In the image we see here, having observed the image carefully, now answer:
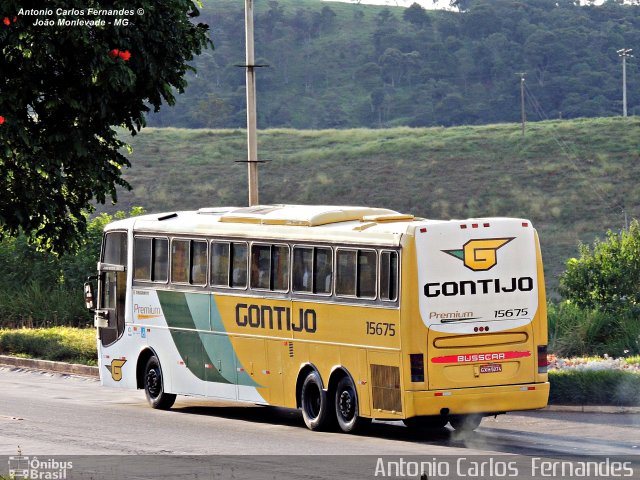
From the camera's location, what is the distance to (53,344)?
29422mm

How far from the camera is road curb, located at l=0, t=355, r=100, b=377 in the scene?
2739 centimetres

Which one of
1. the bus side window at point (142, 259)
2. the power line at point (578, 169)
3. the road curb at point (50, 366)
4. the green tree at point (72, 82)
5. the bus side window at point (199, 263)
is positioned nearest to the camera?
the green tree at point (72, 82)

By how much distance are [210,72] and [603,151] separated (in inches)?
2728

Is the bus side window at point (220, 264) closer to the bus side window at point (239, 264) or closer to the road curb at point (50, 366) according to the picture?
the bus side window at point (239, 264)

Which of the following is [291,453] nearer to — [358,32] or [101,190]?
[101,190]

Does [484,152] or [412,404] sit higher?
[484,152]

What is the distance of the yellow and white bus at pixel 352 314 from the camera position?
56.5 feet

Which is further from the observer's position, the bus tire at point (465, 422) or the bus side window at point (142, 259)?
the bus side window at point (142, 259)

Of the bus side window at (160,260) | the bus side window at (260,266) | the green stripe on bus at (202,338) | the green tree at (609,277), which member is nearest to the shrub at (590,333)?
the green tree at (609,277)

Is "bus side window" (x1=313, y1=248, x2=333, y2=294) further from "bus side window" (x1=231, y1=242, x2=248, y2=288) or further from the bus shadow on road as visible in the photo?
the bus shadow on road

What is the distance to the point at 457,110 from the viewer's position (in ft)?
412

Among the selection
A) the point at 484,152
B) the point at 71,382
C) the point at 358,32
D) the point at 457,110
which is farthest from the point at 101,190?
the point at 358,32

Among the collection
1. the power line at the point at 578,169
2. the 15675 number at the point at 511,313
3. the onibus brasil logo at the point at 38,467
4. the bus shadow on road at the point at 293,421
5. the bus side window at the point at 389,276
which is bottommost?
the bus shadow on road at the point at 293,421

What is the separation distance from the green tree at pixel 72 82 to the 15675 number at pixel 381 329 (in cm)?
398
